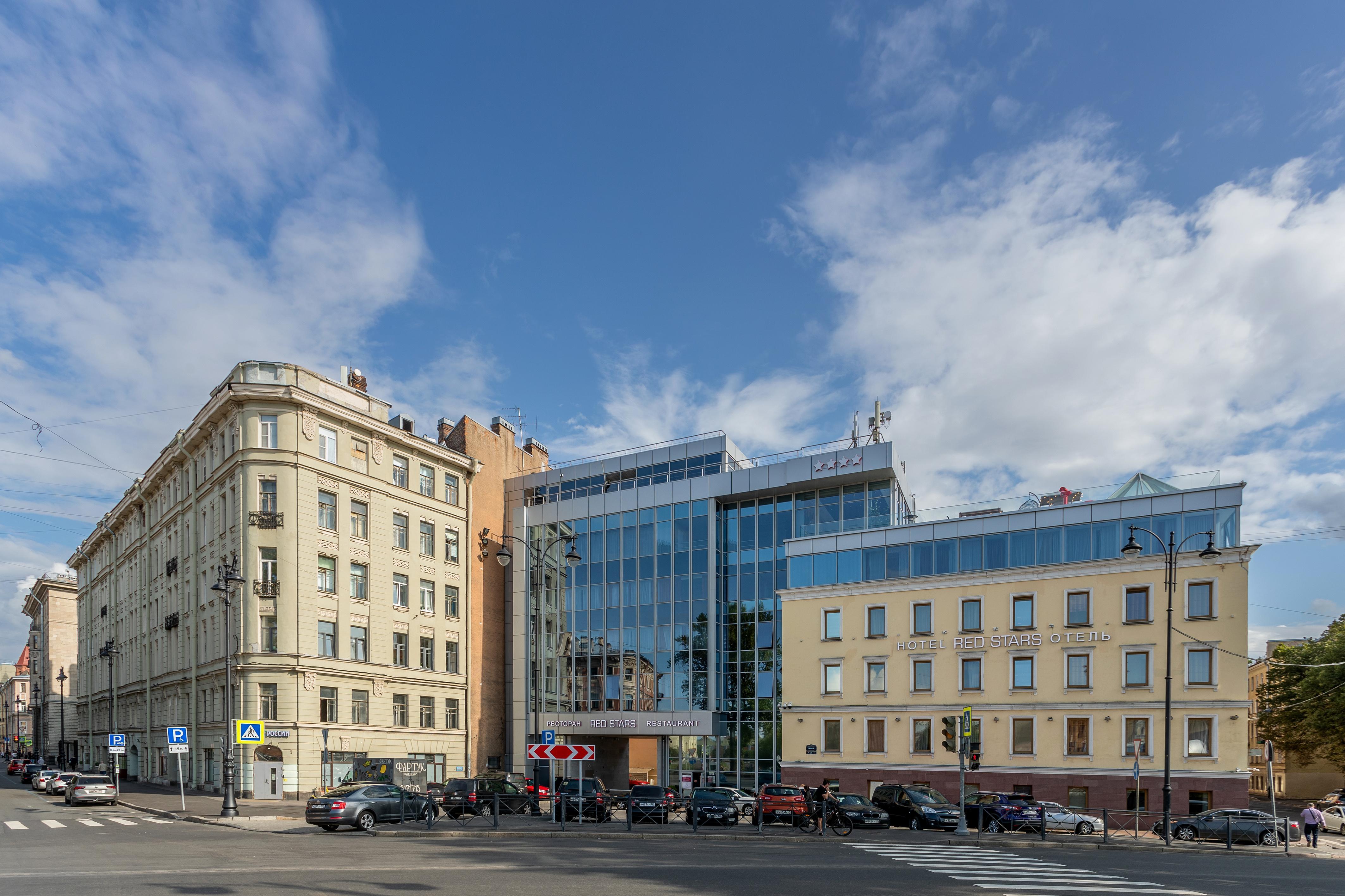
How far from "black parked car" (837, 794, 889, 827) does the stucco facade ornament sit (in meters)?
30.1

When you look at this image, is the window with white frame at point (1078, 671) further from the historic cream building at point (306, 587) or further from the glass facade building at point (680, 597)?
the historic cream building at point (306, 587)

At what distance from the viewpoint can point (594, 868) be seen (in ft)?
62.8

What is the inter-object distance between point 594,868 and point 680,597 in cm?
3474

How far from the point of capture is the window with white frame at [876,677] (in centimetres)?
4550

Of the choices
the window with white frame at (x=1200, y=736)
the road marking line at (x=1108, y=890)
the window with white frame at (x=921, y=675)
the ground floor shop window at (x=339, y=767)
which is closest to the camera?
the road marking line at (x=1108, y=890)

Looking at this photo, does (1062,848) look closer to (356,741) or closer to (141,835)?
(141,835)

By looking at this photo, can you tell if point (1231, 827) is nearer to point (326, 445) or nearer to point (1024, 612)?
point (1024, 612)

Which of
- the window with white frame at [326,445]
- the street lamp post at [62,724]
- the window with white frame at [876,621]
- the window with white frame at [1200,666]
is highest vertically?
the window with white frame at [326,445]

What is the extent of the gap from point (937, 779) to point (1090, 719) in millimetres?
7182

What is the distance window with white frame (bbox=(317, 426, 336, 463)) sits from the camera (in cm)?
4784

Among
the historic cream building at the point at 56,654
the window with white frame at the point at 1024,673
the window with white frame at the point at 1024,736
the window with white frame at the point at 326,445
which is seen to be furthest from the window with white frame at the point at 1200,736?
the historic cream building at the point at 56,654

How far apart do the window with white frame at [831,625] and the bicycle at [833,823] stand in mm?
15025

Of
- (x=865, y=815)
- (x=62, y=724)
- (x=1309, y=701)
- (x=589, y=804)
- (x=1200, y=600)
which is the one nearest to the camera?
(x=865, y=815)

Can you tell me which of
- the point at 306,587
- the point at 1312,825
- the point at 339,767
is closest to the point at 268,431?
the point at 306,587
